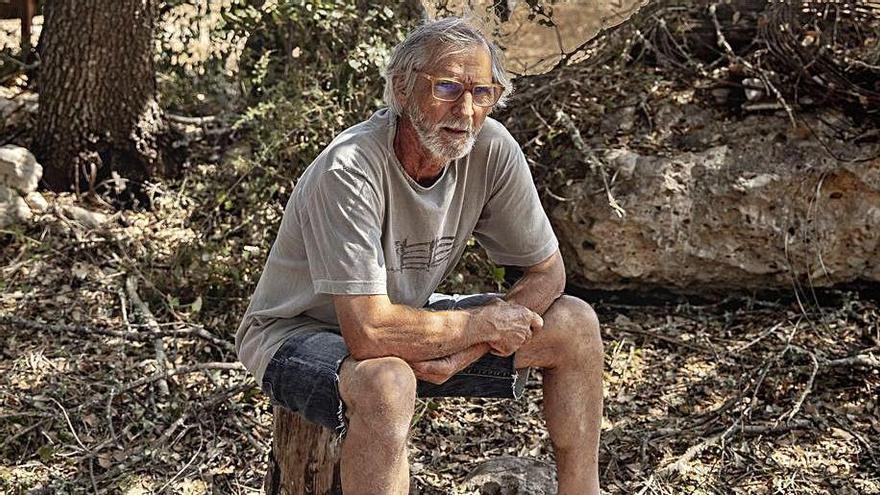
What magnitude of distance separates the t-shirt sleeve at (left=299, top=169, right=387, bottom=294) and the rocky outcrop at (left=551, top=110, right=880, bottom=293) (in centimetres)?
224

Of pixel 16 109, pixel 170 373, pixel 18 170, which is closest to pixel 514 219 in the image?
pixel 170 373

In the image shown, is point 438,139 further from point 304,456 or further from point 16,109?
point 16,109

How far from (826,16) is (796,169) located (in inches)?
30.5

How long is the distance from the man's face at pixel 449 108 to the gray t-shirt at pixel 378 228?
0.36ft

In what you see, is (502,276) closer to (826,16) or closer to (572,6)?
(572,6)

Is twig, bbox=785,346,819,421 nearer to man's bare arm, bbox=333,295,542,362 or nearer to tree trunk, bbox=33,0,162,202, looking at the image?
man's bare arm, bbox=333,295,542,362

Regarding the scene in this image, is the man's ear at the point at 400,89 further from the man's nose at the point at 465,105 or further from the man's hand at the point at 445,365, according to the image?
the man's hand at the point at 445,365

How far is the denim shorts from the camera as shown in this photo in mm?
2709

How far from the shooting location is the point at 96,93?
17.4 feet

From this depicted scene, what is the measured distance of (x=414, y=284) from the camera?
9.95 ft

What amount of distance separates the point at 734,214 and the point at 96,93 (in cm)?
313

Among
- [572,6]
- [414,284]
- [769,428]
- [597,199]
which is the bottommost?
[769,428]

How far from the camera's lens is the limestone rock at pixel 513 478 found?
340 centimetres

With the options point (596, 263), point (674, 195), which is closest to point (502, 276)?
point (596, 263)
